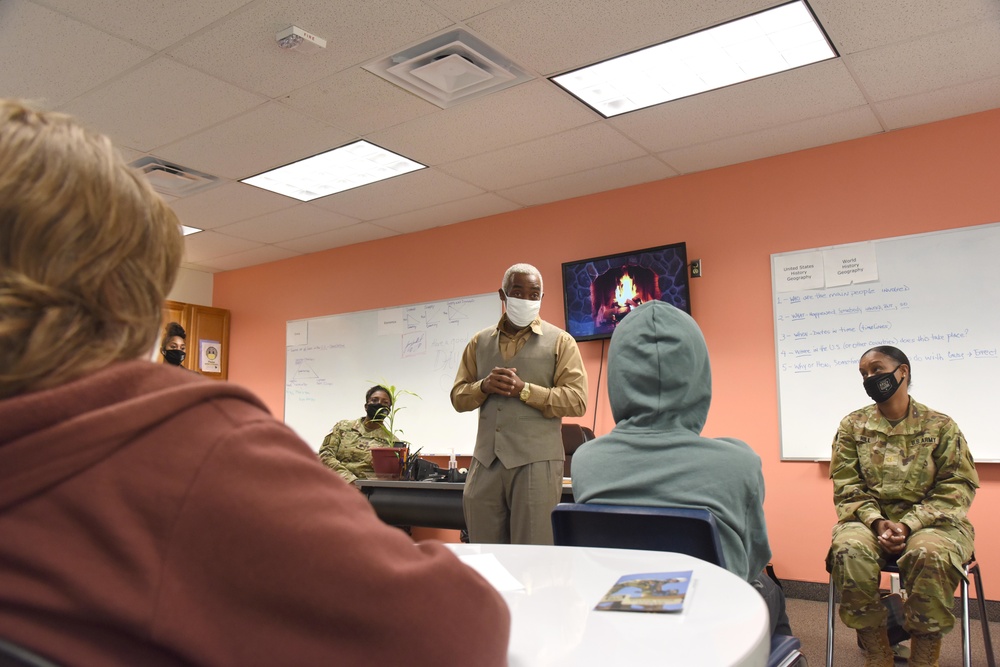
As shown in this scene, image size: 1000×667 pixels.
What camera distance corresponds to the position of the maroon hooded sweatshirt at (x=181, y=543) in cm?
47

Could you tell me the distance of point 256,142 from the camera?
4.16 metres

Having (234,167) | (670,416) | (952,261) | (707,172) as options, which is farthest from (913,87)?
(234,167)

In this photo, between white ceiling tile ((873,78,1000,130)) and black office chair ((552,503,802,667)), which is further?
white ceiling tile ((873,78,1000,130))

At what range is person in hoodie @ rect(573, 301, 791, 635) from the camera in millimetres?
1540

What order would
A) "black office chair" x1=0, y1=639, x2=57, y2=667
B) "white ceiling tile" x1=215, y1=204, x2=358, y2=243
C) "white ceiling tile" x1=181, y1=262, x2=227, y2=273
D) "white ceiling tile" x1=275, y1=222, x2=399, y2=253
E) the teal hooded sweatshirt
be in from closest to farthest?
"black office chair" x1=0, y1=639, x2=57, y2=667 → the teal hooded sweatshirt → "white ceiling tile" x1=215, y1=204, x2=358, y2=243 → "white ceiling tile" x1=275, y1=222, x2=399, y2=253 → "white ceiling tile" x1=181, y1=262, x2=227, y2=273

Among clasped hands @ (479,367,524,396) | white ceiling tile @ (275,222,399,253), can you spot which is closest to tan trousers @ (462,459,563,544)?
clasped hands @ (479,367,524,396)

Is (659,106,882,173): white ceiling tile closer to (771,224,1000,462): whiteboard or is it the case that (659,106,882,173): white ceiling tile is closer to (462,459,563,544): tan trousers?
(771,224,1000,462): whiteboard

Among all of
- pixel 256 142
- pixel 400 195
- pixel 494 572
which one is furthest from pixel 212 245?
pixel 494 572

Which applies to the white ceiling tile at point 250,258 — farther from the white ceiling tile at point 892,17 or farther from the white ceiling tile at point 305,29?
the white ceiling tile at point 892,17

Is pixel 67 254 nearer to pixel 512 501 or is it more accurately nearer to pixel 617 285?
pixel 512 501

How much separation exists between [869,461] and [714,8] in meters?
1.97

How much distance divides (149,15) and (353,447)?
269 centimetres

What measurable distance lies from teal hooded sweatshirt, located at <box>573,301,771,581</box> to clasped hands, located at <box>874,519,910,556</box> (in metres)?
1.49

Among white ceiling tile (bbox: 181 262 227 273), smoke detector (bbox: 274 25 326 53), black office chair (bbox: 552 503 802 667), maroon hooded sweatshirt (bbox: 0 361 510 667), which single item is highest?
smoke detector (bbox: 274 25 326 53)
